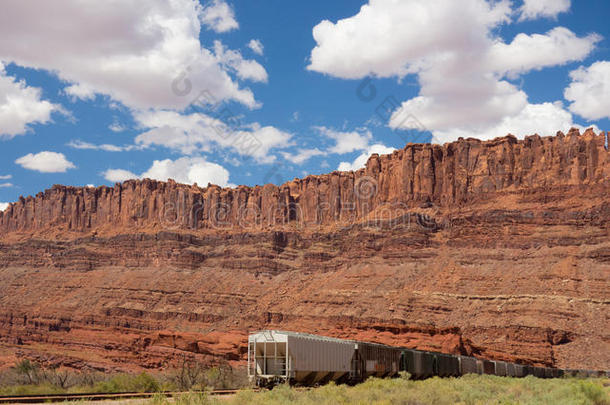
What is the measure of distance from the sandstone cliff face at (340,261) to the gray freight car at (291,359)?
34.9 metres

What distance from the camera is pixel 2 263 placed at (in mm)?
155125

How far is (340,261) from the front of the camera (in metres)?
116

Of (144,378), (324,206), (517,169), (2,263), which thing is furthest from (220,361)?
(2,263)

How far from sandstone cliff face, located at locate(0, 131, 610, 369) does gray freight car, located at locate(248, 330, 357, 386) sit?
114ft

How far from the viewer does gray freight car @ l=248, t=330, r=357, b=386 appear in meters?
24.6

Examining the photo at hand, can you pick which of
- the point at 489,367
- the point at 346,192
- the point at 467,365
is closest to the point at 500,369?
the point at 489,367

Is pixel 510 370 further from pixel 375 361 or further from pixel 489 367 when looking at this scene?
pixel 375 361

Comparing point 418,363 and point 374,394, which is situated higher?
point 374,394

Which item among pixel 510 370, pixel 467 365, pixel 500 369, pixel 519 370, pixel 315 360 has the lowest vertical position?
pixel 519 370

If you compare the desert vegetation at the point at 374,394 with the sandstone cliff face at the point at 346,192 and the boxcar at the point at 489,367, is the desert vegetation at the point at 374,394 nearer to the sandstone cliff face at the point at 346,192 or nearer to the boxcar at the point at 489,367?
the boxcar at the point at 489,367

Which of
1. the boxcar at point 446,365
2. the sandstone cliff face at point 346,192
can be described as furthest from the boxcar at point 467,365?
the sandstone cliff face at point 346,192

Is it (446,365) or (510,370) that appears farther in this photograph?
(510,370)

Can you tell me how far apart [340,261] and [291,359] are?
9218cm

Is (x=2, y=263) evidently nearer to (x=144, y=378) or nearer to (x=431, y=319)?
(x=431, y=319)
